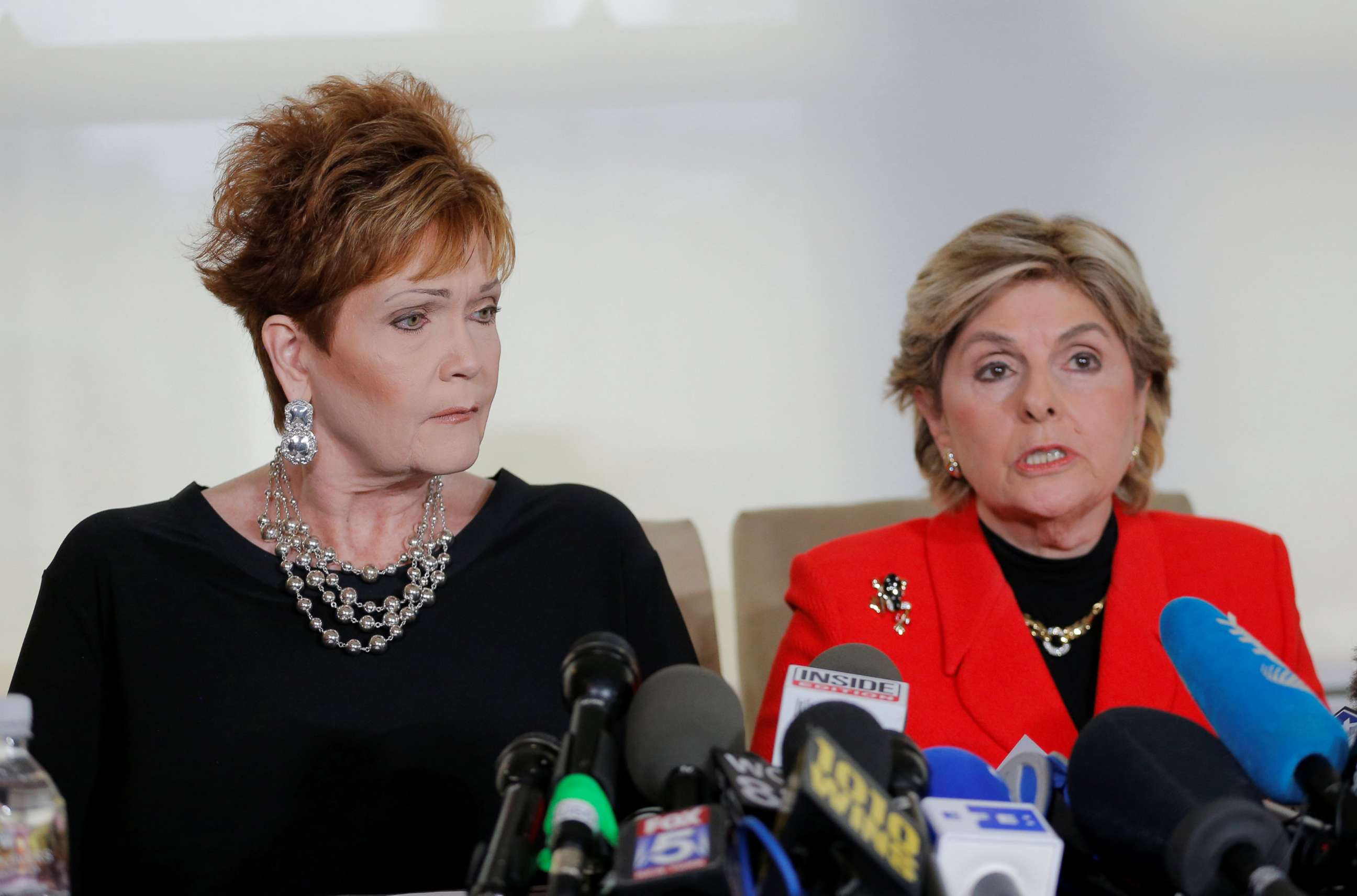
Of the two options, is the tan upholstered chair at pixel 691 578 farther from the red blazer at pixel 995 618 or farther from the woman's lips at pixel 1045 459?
the woman's lips at pixel 1045 459

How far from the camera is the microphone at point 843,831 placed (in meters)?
0.71

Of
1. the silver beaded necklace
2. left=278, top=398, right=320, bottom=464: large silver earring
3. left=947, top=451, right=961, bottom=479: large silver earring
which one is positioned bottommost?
the silver beaded necklace

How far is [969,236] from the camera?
2.03m

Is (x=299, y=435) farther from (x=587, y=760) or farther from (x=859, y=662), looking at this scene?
(x=587, y=760)

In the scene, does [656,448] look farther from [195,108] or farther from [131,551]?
[131,551]

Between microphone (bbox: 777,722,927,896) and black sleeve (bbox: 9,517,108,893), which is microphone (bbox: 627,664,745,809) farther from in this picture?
black sleeve (bbox: 9,517,108,893)

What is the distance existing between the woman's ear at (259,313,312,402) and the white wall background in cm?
132

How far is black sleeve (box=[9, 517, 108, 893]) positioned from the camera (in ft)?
5.49

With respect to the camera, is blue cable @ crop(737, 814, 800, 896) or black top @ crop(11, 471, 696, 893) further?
black top @ crop(11, 471, 696, 893)

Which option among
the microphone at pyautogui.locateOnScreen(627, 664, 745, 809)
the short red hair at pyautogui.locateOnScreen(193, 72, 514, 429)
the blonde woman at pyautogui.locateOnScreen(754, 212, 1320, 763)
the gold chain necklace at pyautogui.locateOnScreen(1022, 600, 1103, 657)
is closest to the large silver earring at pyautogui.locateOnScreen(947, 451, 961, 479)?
the blonde woman at pyautogui.locateOnScreen(754, 212, 1320, 763)

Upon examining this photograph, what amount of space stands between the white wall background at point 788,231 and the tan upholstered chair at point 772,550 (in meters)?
0.61

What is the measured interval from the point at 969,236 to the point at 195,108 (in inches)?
78.4

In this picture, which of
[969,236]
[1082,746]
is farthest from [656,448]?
[1082,746]

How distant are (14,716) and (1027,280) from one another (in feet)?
4.86
